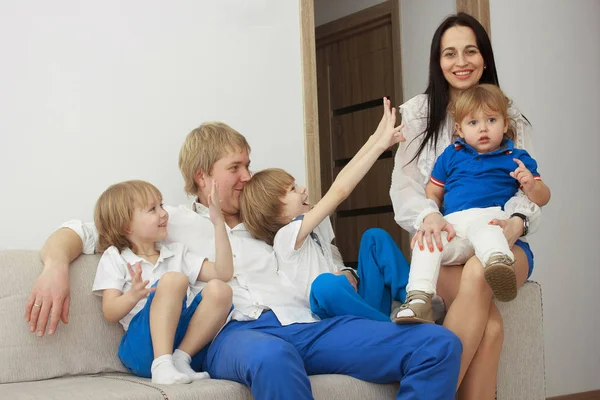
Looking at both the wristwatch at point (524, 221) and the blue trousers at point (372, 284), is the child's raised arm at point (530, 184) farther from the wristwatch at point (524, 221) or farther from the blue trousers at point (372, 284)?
the blue trousers at point (372, 284)

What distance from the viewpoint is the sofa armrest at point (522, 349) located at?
2.36 m

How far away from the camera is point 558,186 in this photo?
4344 mm

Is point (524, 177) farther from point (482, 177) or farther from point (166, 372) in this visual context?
point (166, 372)

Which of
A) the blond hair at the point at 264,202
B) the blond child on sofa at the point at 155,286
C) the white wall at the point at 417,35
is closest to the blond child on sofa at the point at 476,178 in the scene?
the blond hair at the point at 264,202

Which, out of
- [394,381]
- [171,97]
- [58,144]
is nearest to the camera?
[394,381]

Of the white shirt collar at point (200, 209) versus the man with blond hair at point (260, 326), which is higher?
the white shirt collar at point (200, 209)

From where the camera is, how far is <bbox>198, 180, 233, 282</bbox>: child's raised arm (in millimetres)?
2289

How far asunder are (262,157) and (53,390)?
1.60m

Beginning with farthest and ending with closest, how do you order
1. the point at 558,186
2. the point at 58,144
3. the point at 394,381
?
the point at 558,186 → the point at 58,144 → the point at 394,381

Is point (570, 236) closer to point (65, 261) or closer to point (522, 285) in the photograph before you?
point (522, 285)

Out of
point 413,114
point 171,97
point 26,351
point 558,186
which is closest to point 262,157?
point 171,97

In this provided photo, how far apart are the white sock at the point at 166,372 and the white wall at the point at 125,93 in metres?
0.92

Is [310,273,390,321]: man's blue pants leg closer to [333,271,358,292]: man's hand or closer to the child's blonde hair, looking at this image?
[333,271,358,292]: man's hand

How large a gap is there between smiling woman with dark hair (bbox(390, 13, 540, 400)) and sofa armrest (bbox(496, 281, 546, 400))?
76 millimetres
